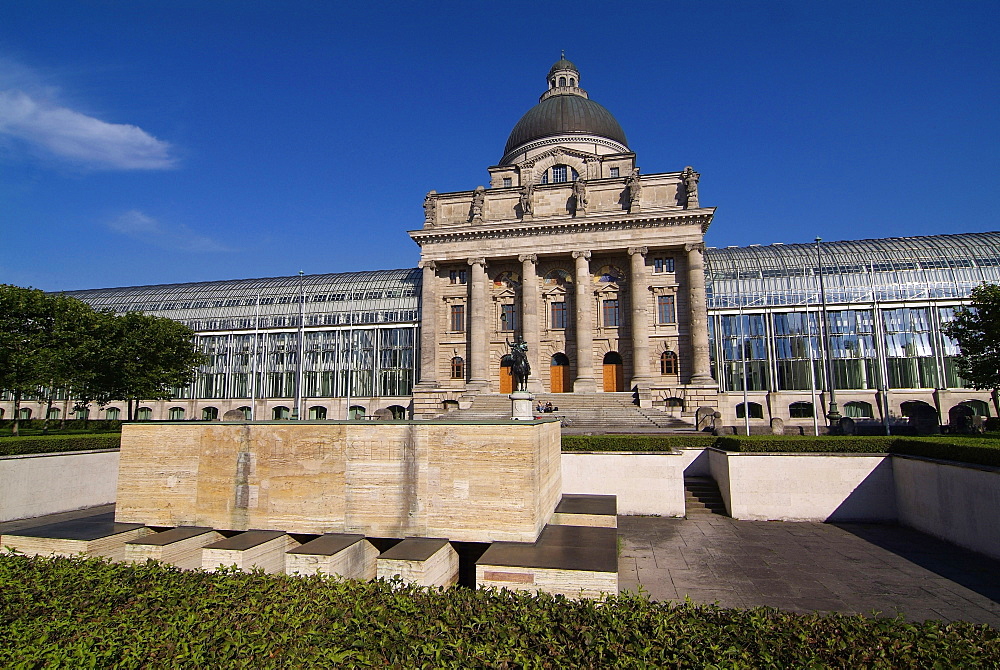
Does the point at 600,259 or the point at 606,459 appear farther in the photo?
the point at 600,259

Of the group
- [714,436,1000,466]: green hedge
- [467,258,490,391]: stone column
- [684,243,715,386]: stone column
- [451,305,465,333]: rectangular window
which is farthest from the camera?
[451,305,465,333]: rectangular window

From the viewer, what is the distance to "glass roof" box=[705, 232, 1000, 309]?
5025cm

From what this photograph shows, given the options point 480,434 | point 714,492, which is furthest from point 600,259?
point 480,434

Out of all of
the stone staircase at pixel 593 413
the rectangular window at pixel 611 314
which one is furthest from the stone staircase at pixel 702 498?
the rectangular window at pixel 611 314

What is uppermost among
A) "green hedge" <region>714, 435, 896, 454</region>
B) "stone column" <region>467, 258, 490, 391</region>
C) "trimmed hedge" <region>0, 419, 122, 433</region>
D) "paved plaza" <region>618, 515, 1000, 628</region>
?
"stone column" <region>467, 258, 490, 391</region>

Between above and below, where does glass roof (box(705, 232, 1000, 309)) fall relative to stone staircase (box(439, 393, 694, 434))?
above

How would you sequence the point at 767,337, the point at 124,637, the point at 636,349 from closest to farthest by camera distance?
1. the point at 124,637
2. the point at 636,349
3. the point at 767,337

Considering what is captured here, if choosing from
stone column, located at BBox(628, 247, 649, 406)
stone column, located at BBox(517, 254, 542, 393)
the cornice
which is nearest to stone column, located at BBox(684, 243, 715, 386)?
the cornice

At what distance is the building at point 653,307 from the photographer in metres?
48.6

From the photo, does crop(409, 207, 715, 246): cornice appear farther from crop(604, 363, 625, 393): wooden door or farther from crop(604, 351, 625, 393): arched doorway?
crop(604, 363, 625, 393): wooden door

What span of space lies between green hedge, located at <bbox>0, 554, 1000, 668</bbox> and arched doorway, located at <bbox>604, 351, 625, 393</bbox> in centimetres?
4338

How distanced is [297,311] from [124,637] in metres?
58.3

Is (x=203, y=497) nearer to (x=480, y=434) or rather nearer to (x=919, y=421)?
(x=480, y=434)

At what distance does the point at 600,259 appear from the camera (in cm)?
5156
